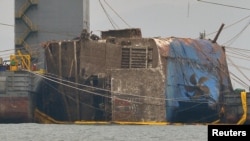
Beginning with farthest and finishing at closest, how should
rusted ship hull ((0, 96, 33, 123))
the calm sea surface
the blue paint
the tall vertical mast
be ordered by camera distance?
1. the tall vertical mast
2. rusted ship hull ((0, 96, 33, 123))
3. the blue paint
4. the calm sea surface

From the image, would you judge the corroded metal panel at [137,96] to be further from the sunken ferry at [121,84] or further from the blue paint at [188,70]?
the blue paint at [188,70]

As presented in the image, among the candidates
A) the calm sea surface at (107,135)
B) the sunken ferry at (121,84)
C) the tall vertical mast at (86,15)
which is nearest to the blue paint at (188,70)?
the sunken ferry at (121,84)

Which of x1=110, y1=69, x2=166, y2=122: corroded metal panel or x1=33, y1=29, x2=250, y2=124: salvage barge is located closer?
x1=110, y1=69, x2=166, y2=122: corroded metal panel

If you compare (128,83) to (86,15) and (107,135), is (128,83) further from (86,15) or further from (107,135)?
(86,15)

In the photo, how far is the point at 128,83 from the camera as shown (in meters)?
61.6

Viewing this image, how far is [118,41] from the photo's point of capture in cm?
6406

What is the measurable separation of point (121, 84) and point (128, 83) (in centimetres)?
58

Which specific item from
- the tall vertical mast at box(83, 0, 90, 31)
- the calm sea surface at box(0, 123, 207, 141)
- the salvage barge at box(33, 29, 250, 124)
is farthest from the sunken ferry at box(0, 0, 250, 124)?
the tall vertical mast at box(83, 0, 90, 31)

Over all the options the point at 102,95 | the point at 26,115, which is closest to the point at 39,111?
the point at 26,115

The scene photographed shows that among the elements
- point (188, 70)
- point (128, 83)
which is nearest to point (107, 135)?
point (128, 83)

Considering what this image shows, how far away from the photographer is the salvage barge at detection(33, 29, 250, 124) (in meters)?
61.6

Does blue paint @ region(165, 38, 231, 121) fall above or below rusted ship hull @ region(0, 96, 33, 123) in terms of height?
above

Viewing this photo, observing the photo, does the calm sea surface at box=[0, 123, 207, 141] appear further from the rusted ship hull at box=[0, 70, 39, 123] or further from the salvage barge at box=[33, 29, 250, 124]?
the rusted ship hull at box=[0, 70, 39, 123]

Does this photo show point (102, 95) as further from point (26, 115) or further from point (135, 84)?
point (26, 115)
